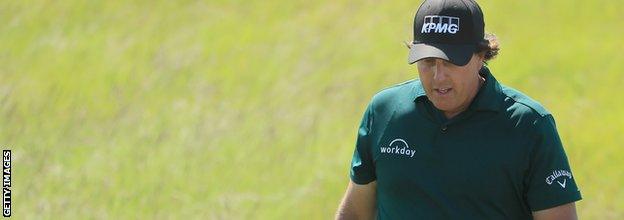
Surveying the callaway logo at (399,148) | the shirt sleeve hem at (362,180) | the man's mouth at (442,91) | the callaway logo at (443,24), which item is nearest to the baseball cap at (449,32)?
the callaway logo at (443,24)

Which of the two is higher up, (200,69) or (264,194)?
(200,69)

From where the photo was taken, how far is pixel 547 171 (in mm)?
3721

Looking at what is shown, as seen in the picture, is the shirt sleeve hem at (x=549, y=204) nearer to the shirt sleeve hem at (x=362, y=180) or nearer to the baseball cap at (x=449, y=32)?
the baseball cap at (x=449, y=32)

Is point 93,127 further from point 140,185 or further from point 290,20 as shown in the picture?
point 290,20

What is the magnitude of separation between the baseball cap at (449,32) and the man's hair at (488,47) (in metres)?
0.02


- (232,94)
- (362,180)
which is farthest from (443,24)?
(232,94)

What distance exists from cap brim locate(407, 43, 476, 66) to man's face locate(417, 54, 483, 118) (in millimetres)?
26

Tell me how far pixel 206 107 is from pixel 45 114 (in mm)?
1412

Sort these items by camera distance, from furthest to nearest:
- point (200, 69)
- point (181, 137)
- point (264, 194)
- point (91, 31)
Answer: point (91, 31) < point (200, 69) < point (181, 137) < point (264, 194)

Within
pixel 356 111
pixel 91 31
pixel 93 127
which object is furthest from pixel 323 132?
pixel 91 31

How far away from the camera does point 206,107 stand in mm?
9891

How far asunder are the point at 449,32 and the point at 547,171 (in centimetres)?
56

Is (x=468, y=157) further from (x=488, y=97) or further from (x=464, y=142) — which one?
(x=488, y=97)

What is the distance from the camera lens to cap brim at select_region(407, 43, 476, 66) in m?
3.74
